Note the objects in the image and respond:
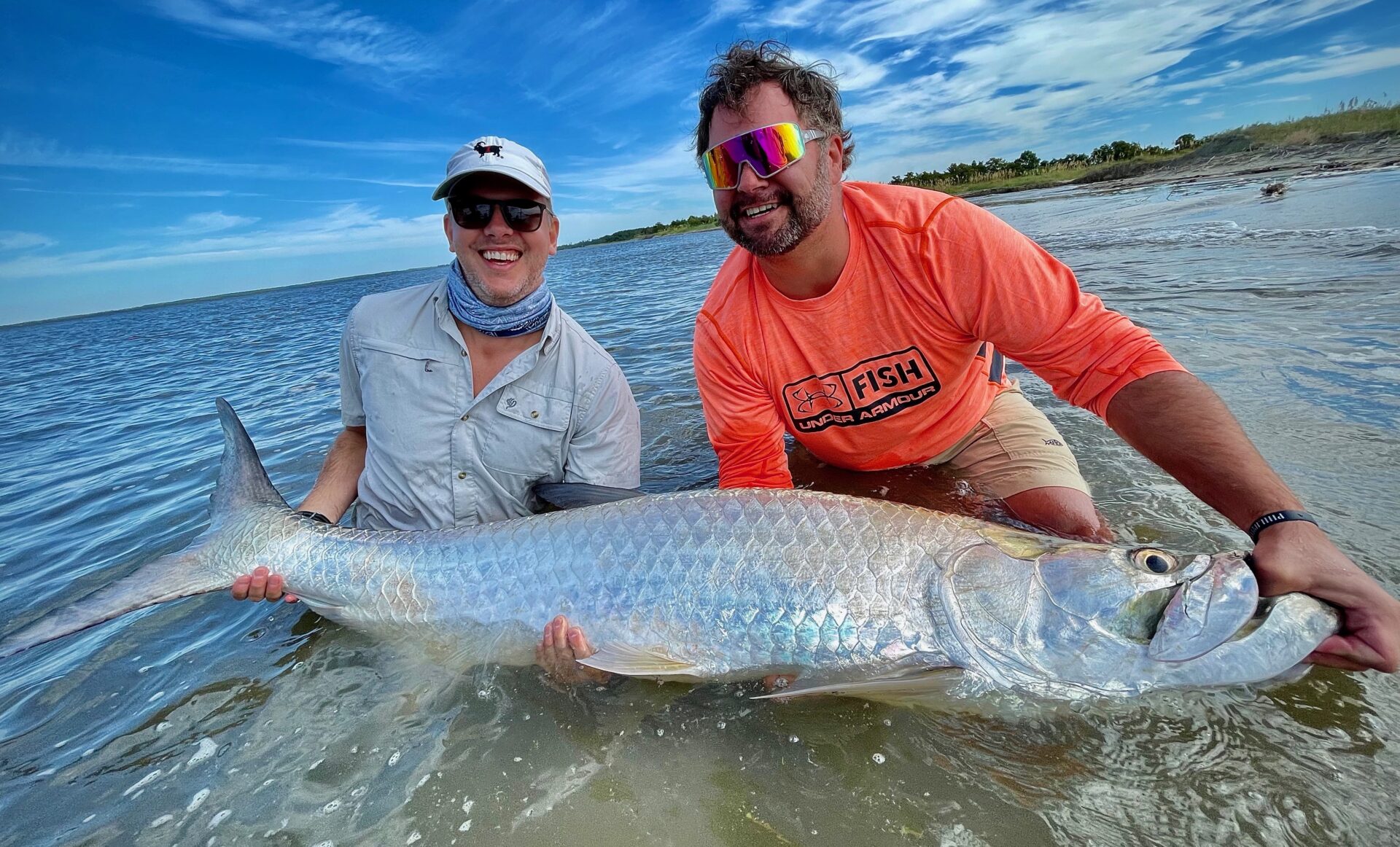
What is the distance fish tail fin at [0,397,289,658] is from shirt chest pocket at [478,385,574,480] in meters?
0.99

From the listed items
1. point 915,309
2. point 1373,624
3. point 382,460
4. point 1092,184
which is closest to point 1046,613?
point 1373,624

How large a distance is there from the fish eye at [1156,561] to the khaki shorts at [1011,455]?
153 cm

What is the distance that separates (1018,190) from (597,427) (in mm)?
53807

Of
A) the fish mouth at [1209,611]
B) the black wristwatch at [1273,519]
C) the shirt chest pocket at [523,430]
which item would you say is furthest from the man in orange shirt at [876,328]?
the shirt chest pocket at [523,430]

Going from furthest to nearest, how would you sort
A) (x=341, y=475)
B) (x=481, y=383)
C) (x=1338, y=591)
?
(x=341, y=475), (x=481, y=383), (x=1338, y=591)

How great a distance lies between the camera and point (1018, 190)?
48.1m

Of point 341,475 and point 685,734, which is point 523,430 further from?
point 685,734

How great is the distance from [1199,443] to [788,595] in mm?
1383

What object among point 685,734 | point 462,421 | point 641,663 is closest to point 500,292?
point 462,421

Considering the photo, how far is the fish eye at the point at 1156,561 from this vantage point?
6.08 ft

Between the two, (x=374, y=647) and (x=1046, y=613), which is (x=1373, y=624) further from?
(x=374, y=647)

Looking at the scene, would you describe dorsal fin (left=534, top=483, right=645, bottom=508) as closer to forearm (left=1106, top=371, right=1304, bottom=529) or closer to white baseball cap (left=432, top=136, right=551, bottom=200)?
white baseball cap (left=432, top=136, right=551, bottom=200)

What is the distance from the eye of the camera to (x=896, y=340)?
119 inches

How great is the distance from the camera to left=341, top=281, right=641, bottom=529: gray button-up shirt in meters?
3.28
